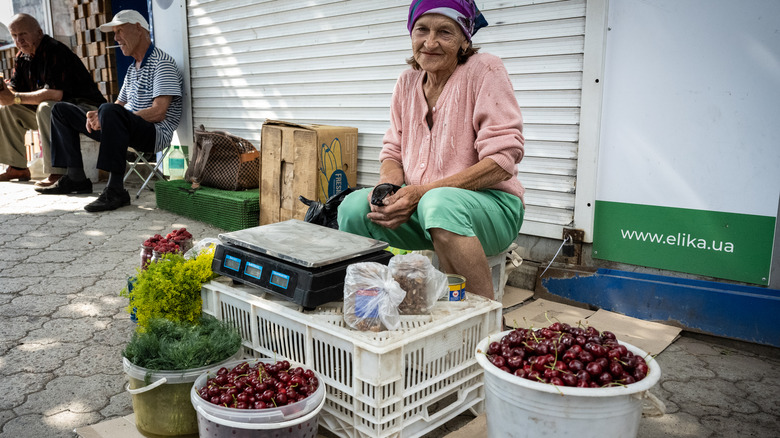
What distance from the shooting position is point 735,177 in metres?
2.91

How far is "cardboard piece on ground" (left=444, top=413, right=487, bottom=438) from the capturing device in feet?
6.73

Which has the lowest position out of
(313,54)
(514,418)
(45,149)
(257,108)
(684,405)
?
(684,405)

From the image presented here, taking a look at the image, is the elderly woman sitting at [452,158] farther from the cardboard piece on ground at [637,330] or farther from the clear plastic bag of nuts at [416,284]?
the cardboard piece on ground at [637,330]

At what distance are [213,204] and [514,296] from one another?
9.63ft

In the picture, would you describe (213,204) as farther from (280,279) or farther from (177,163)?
(280,279)

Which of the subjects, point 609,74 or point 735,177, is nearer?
point 735,177

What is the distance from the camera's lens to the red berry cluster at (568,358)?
5.17ft

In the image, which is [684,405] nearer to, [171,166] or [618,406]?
[618,406]

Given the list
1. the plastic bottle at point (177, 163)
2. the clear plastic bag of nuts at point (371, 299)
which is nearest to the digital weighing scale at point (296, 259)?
the clear plastic bag of nuts at point (371, 299)

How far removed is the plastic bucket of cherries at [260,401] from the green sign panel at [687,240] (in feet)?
7.16

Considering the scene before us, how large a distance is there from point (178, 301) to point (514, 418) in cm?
145

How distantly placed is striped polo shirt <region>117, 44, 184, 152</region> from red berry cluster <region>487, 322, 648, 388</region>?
522 centimetres

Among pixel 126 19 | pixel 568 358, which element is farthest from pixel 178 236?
pixel 126 19

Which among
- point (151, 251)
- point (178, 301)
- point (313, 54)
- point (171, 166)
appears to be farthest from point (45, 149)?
point (178, 301)
